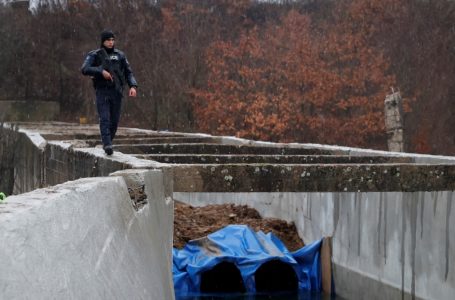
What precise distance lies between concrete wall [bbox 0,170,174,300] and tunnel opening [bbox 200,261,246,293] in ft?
44.8

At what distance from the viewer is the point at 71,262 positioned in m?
3.39

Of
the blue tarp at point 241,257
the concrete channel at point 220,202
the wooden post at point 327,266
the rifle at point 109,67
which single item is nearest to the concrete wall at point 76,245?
the concrete channel at point 220,202

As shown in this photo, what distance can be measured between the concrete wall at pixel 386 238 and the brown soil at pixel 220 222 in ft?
1.25


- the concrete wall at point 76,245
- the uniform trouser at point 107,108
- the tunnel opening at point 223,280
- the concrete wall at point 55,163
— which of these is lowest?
the tunnel opening at point 223,280

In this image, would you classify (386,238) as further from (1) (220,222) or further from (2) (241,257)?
(1) (220,222)

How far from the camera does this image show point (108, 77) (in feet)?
34.1

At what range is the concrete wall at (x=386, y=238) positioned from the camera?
14836 mm

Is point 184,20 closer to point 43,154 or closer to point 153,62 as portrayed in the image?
point 153,62

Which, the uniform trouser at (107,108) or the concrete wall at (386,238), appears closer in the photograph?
the uniform trouser at (107,108)

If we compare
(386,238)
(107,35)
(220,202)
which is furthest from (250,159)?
(220,202)

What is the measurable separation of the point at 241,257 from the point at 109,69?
9893 millimetres

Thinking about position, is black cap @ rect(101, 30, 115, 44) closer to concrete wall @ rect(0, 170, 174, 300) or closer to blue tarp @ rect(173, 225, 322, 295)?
concrete wall @ rect(0, 170, 174, 300)

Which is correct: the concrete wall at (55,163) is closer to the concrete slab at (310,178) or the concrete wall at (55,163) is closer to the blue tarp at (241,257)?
the concrete slab at (310,178)

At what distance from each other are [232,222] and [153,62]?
30.1 meters
